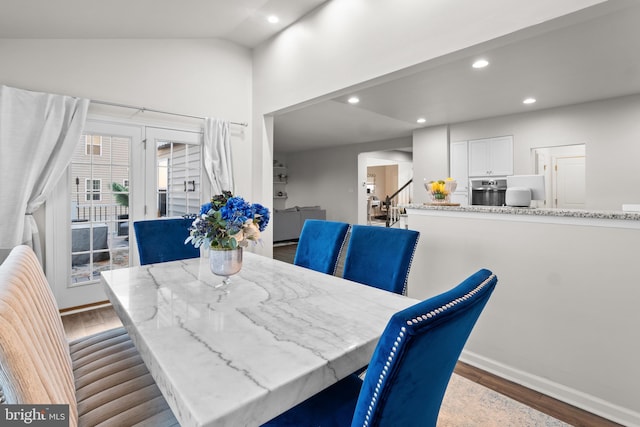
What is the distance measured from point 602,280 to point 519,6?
5.49 feet

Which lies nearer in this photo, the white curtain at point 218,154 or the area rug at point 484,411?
the area rug at point 484,411

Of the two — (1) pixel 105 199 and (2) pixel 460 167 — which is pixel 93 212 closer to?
(1) pixel 105 199

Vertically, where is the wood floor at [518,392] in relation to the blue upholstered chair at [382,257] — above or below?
below

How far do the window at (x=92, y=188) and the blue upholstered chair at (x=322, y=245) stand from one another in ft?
7.99

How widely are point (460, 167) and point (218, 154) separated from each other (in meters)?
4.94

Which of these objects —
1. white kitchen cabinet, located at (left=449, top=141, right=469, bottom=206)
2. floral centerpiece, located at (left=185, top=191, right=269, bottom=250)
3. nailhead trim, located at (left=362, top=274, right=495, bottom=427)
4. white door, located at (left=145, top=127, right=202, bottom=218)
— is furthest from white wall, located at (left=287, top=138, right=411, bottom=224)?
nailhead trim, located at (left=362, top=274, right=495, bottom=427)

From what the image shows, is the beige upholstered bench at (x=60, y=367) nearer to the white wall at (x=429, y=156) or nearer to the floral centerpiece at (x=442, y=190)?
the floral centerpiece at (x=442, y=190)

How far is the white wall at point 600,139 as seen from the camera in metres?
4.86

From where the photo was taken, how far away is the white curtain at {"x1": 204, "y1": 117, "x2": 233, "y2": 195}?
13.0 ft

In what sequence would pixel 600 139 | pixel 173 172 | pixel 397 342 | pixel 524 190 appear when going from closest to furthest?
pixel 397 342, pixel 524 190, pixel 173 172, pixel 600 139

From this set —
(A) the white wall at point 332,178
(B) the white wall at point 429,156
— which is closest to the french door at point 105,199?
(B) the white wall at point 429,156

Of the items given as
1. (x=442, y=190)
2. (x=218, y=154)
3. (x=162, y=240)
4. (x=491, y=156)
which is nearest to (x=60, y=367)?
(x=162, y=240)

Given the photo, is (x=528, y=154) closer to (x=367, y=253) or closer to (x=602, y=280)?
(x=602, y=280)

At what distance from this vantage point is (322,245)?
222 cm
